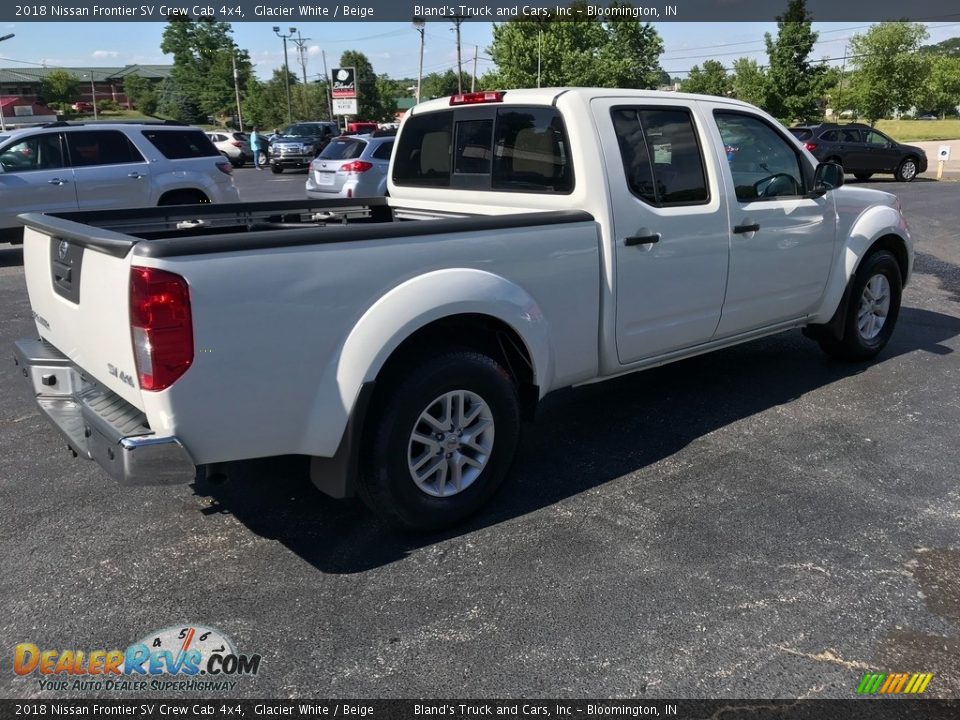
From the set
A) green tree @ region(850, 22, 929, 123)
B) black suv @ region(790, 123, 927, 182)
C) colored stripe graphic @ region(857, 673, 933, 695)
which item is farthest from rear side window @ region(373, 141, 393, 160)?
green tree @ region(850, 22, 929, 123)

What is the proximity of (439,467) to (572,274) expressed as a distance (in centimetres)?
111

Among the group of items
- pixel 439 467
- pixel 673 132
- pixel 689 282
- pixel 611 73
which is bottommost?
pixel 439 467

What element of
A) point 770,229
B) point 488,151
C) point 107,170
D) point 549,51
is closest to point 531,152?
point 488,151

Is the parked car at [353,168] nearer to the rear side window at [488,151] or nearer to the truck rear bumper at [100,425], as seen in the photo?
the rear side window at [488,151]

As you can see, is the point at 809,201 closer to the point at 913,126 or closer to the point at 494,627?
the point at 494,627

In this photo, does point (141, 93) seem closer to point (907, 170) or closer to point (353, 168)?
point (907, 170)

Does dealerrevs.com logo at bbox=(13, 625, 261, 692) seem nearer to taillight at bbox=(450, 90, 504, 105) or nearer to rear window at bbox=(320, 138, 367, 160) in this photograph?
taillight at bbox=(450, 90, 504, 105)

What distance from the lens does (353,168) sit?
15.9 m

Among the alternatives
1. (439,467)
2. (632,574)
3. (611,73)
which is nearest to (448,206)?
(439,467)

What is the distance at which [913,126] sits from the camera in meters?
68.1

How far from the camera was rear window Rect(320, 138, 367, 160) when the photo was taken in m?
16.4

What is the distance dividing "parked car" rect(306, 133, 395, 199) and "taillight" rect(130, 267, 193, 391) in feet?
42.6

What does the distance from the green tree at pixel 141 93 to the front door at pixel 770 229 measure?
334 ft

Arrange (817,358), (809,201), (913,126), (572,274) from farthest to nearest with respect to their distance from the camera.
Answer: (913,126) → (817,358) → (809,201) → (572,274)
